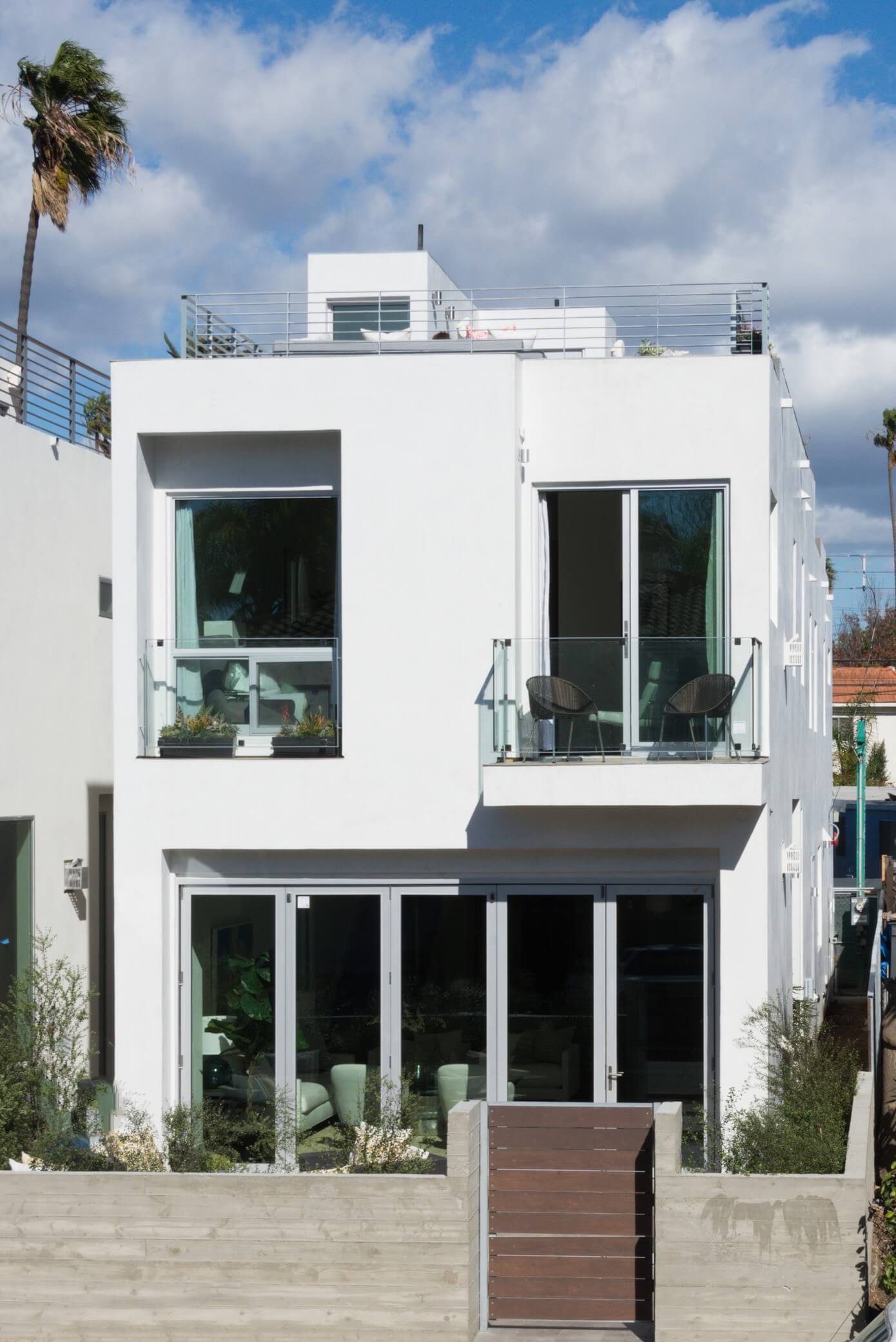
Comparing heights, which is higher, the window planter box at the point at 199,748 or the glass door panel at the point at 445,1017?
the window planter box at the point at 199,748

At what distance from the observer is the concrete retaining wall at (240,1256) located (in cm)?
1041

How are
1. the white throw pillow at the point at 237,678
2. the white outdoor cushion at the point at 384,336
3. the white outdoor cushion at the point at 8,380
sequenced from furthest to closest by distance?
the white outdoor cushion at the point at 8,380, the white outdoor cushion at the point at 384,336, the white throw pillow at the point at 237,678

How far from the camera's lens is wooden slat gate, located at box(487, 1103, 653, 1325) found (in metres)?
10.9

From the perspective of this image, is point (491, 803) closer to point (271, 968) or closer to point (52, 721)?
point (271, 968)

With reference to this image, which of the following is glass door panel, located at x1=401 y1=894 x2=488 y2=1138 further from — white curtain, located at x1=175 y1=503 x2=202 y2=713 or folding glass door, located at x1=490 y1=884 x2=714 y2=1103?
white curtain, located at x1=175 y1=503 x2=202 y2=713

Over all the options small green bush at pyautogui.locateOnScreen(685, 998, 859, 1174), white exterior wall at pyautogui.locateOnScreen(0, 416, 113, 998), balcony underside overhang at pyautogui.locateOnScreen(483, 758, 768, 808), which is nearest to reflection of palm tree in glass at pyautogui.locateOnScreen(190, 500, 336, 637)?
white exterior wall at pyautogui.locateOnScreen(0, 416, 113, 998)

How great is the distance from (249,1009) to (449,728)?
115 inches

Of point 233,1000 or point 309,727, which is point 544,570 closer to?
point 309,727

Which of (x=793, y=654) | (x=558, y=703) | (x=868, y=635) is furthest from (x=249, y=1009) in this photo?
(x=868, y=635)

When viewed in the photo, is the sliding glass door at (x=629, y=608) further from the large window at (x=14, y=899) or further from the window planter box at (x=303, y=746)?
the large window at (x=14, y=899)

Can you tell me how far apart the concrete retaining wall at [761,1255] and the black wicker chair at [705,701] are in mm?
3552

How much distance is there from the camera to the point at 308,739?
13109 mm

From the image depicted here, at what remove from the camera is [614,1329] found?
10.8m

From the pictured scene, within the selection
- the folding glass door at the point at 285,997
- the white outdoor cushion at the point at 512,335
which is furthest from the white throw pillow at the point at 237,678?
the white outdoor cushion at the point at 512,335
